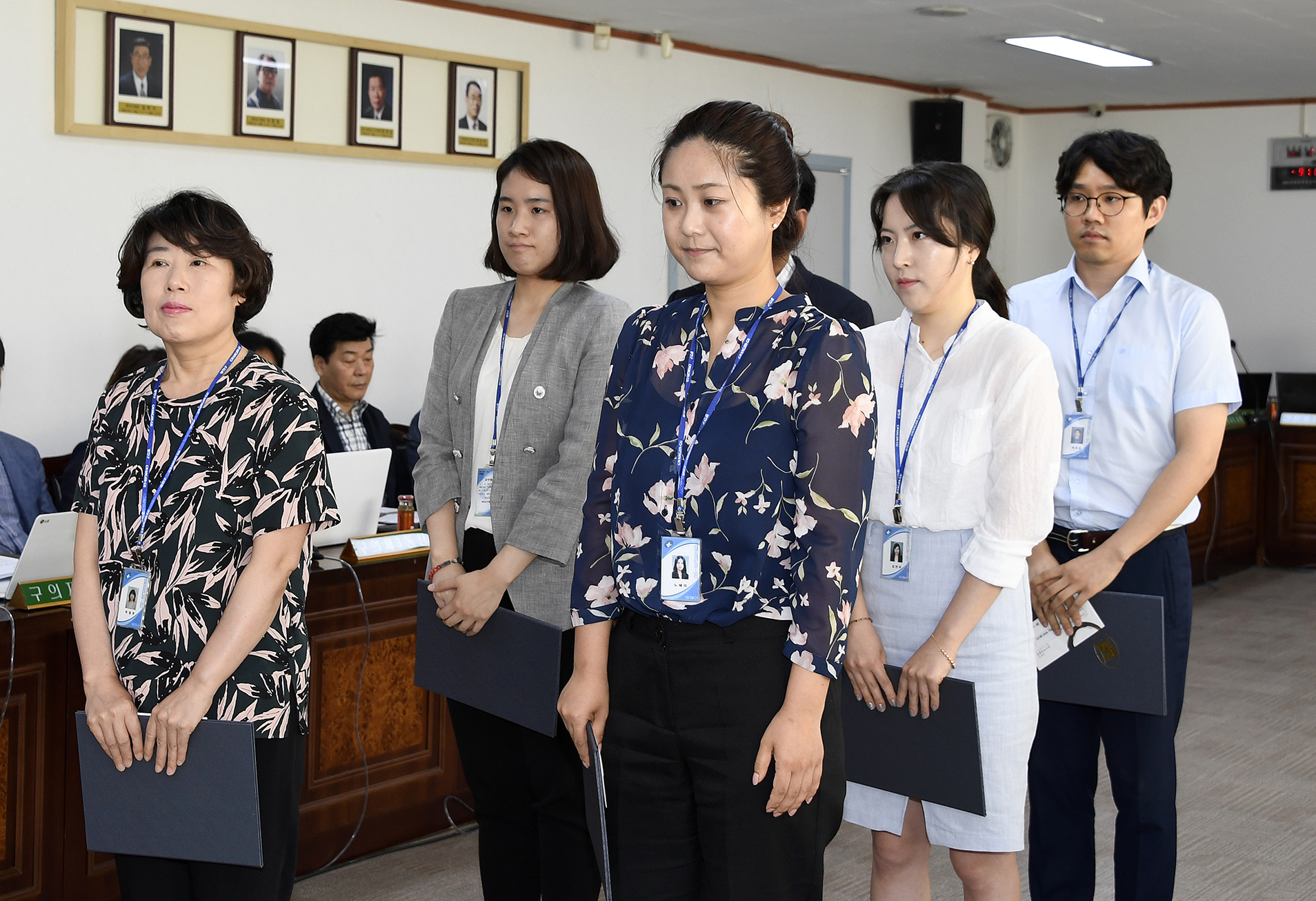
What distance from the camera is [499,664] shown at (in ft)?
7.32

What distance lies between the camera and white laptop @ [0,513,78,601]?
2.75 meters

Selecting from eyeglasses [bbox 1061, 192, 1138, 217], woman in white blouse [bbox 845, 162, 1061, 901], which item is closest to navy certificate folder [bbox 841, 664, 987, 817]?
woman in white blouse [bbox 845, 162, 1061, 901]

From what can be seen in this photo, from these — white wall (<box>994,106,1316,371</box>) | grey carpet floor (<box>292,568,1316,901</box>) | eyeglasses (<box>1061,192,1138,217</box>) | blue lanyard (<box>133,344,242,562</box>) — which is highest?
white wall (<box>994,106,1316,371</box>)

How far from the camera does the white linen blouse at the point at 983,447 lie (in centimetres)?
201

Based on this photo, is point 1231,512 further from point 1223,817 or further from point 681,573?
point 681,573

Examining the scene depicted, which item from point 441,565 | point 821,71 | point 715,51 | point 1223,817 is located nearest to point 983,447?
point 441,565

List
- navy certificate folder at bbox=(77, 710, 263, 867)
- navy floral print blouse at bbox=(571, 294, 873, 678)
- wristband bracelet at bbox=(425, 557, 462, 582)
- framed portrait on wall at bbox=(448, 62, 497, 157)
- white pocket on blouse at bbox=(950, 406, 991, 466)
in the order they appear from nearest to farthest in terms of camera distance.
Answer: navy floral print blouse at bbox=(571, 294, 873, 678), navy certificate folder at bbox=(77, 710, 263, 867), white pocket on blouse at bbox=(950, 406, 991, 466), wristband bracelet at bbox=(425, 557, 462, 582), framed portrait on wall at bbox=(448, 62, 497, 157)

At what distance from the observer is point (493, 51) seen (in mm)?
5852

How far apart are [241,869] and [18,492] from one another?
263cm

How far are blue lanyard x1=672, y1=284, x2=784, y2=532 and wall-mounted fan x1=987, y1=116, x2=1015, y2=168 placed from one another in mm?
7753

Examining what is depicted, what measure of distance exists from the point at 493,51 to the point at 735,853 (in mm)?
4918

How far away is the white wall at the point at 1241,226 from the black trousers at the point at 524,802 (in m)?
7.12

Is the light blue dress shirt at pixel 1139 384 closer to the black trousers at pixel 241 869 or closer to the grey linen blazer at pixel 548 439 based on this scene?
the grey linen blazer at pixel 548 439

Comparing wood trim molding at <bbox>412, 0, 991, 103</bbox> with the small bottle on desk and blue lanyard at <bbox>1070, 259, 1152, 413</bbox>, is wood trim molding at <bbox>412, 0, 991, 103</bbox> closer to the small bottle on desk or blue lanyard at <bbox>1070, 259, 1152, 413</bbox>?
the small bottle on desk
